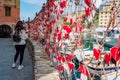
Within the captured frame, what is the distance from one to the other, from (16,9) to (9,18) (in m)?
2.87

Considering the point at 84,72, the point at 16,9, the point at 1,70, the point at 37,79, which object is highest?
the point at 16,9

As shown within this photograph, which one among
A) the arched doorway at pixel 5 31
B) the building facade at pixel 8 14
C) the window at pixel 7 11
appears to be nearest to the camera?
the arched doorway at pixel 5 31

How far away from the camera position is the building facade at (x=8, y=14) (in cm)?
4188

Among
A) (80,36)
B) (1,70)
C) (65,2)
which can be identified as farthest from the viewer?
(1,70)

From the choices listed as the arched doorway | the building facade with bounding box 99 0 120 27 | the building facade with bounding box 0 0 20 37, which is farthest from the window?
the building facade with bounding box 99 0 120 27

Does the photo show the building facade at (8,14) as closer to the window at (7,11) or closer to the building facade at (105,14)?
the window at (7,11)

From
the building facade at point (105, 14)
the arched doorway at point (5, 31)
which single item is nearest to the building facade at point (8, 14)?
the arched doorway at point (5, 31)

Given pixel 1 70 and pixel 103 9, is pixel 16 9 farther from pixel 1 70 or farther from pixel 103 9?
pixel 103 9

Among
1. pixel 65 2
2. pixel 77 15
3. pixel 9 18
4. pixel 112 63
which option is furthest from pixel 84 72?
pixel 9 18

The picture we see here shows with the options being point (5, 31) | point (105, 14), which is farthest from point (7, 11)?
point (105, 14)

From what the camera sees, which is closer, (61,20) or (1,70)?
(61,20)

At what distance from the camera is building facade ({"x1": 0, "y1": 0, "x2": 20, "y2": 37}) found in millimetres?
41875

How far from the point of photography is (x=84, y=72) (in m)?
2.11

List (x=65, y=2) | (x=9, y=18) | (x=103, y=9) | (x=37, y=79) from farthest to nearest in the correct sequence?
(x=9, y=18) → (x=37, y=79) → (x=65, y=2) → (x=103, y=9)
